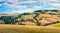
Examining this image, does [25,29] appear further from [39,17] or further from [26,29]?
[39,17]

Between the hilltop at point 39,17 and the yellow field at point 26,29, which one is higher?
the hilltop at point 39,17

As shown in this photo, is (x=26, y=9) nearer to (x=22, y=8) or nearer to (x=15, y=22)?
(x=22, y=8)

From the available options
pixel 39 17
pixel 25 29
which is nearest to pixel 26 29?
pixel 25 29

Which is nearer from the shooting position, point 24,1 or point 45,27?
point 45,27

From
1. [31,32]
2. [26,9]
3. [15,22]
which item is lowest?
[31,32]

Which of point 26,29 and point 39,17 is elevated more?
point 39,17

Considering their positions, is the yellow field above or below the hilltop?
below

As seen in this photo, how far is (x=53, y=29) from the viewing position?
223 centimetres

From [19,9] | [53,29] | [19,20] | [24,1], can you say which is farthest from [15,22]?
[53,29]

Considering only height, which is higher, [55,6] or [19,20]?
[55,6]

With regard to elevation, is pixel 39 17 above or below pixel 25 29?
above

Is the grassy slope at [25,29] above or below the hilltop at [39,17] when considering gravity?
below

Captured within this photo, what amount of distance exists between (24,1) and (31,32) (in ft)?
1.75

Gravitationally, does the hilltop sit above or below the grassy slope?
above
